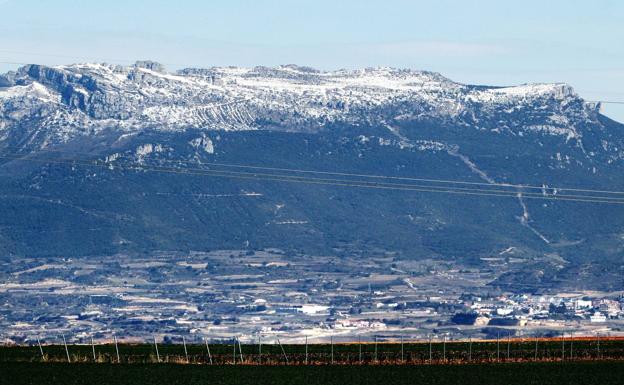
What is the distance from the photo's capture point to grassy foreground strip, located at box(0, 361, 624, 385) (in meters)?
92.2

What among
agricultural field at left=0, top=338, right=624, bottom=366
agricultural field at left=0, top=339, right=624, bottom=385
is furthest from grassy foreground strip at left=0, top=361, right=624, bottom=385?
agricultural field at left=0, top=338, right=624, bottom=366

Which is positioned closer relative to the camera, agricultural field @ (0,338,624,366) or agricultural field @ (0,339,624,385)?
agricultural field @ (0,339,624,385)

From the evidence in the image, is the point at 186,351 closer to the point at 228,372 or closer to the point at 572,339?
the point at 228,372

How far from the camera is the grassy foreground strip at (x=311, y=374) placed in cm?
9225

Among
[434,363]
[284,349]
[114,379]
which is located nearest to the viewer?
[114,379]

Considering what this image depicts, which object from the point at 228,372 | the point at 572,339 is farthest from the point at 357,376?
the point at 572,339

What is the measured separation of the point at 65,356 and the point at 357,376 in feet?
67.4

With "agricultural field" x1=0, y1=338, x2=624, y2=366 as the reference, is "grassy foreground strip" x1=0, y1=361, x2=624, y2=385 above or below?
above

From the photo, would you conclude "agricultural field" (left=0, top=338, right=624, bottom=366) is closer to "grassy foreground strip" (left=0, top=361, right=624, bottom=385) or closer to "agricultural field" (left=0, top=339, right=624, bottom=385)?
"agricultural field" (left=0, top=339, right=624, bottom=385)

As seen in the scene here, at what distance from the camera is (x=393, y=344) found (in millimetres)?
116250

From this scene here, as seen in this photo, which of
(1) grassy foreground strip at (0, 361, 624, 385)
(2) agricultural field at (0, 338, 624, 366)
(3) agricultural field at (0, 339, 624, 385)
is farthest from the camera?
(2) agricultural field at (0, 338, 624, 366)

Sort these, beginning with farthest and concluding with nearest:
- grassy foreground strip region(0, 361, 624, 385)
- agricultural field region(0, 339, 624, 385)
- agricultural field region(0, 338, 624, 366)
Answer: agricultural field region(0, 338, 624, 366)
agricultural field region(0, 339, 624, 385)
grassy foreground strip region(0, 361, 624, 385)

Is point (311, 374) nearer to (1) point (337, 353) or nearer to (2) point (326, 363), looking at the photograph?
(2) point (326, 363)

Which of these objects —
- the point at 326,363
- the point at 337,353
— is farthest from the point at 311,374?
the point at 337,353
